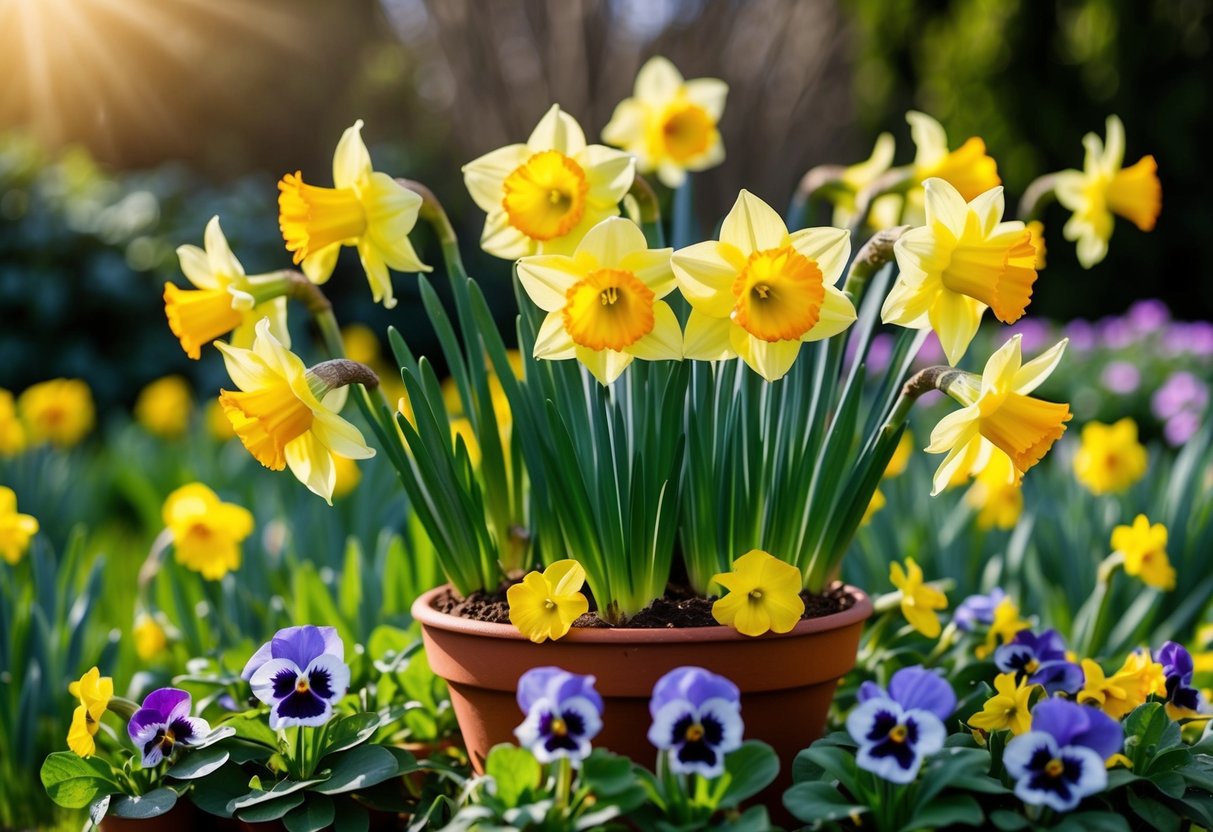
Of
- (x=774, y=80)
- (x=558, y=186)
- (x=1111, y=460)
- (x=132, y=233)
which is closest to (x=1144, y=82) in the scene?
(x=774, y=80)

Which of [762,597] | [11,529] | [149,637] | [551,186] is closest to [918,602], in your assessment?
[762,597]

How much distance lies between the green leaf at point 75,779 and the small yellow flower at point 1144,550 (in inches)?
56.5

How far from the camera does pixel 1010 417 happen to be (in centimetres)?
117

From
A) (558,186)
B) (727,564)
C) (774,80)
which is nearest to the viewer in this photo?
(558,186)

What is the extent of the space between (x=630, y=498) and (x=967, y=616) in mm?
659

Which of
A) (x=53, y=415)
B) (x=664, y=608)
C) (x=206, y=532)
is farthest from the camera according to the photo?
(x=53, y=415)

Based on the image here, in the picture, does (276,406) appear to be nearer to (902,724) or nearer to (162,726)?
(162,726)

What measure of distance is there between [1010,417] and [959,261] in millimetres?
174

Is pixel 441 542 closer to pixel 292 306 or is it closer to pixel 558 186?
pixel 558 186

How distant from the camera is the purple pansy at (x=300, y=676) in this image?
1.24 metres

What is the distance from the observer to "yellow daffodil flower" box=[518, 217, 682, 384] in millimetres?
1151

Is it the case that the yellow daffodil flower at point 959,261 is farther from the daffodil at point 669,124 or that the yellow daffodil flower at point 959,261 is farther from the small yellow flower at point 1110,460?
the small yellow flower at point 1110,460

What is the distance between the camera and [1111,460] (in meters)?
2.35

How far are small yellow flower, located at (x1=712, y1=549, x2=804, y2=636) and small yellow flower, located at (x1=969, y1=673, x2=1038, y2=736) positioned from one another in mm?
251
